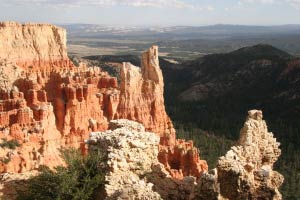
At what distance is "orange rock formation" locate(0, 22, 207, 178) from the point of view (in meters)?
28.9

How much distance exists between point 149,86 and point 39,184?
2318 cm

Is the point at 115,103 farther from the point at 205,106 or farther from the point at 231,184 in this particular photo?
the point at 205,106

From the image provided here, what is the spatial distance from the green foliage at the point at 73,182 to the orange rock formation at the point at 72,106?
544 inches

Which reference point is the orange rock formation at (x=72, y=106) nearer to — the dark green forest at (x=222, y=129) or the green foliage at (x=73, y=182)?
the dark green forest at (x=222, y=129)

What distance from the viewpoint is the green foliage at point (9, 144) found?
1136 inches

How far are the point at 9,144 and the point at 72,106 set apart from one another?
24.4ft

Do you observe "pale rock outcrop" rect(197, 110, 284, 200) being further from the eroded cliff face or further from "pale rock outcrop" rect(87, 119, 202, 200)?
"pale rock outcrop" rect(87, 119, 202, 200)

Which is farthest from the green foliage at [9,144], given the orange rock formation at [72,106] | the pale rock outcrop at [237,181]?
the pale rock outcrop at [237,181]

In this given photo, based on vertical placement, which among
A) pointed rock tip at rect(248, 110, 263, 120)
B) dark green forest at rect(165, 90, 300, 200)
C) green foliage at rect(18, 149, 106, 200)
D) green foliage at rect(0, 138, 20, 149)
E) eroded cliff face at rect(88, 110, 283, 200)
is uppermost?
pointed rock tip at rect(248, 110, 263, 120)

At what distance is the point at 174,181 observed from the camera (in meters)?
12.4

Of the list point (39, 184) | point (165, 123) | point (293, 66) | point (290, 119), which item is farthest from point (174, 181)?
point (293, 66)

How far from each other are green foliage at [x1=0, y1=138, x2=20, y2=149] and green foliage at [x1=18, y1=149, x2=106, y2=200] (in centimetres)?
1638

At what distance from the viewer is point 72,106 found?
35.7 m

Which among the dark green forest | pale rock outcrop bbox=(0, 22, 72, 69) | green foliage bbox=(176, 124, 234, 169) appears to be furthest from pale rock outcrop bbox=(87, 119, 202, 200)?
pale rock outcrop bbox=(0, 22, 72, 69)
